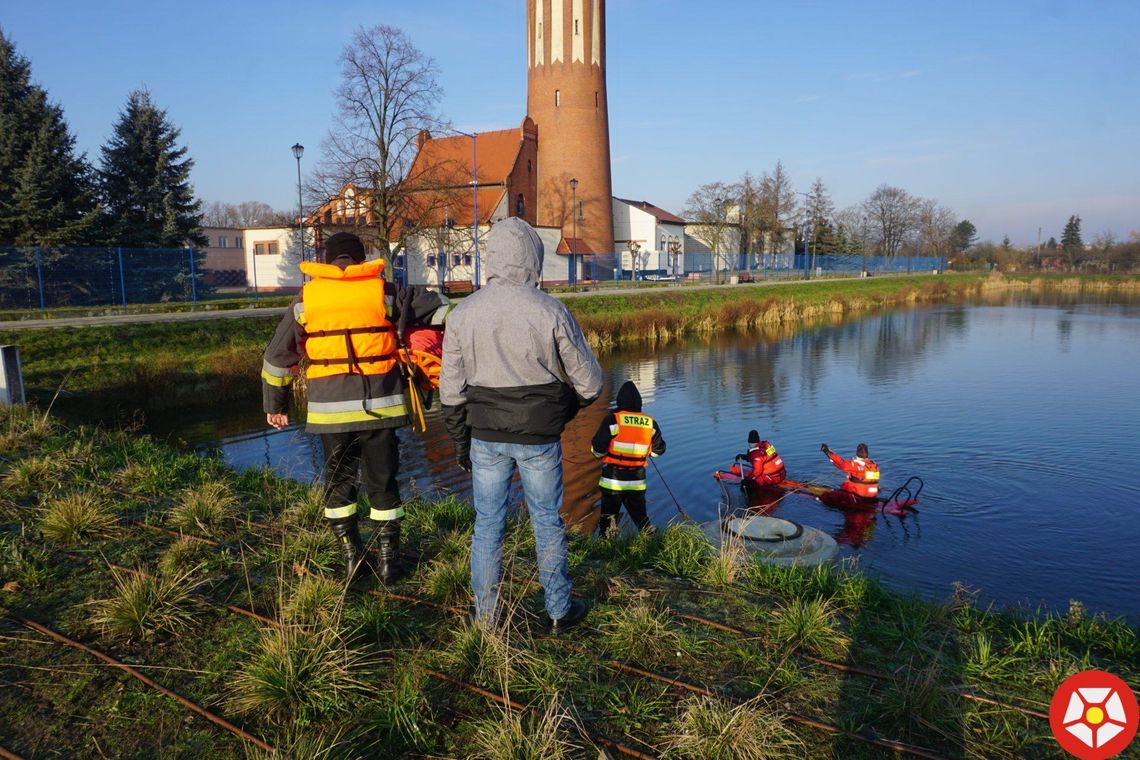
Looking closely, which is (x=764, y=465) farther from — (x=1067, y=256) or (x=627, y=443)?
(x=1067, y=256)

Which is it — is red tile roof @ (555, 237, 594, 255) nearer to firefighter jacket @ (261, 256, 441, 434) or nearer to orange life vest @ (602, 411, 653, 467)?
orange life vest @ (602, 411, 653, 467)

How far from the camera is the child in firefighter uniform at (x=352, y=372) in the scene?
14.7 ft

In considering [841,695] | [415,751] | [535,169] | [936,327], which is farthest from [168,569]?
[535,169]

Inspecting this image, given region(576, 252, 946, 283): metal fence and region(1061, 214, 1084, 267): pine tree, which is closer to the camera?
region(576, 252, 946, 283): metal fence

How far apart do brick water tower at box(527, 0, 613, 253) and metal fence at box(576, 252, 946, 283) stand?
2.24m

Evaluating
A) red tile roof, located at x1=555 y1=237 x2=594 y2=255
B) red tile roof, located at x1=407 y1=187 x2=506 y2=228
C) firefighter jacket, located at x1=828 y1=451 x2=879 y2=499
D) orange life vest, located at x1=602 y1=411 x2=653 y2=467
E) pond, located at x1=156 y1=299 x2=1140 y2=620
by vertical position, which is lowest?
pond, located at x1=156 y1=299 x2=1140 y2=620

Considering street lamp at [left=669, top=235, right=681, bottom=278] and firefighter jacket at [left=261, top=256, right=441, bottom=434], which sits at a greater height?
street lamp at [left=669, top=235, right=681, bottom=278]

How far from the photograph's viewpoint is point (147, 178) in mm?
35531

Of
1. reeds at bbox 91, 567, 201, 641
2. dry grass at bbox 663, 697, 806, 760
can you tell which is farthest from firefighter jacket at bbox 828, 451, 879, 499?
reeds at bbox 91, 567, 201, 641

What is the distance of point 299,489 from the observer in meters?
7.30

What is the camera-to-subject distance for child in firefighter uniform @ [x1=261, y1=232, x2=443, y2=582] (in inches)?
177

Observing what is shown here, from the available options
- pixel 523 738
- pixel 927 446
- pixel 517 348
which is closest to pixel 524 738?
pixel 523 738

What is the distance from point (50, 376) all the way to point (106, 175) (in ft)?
78.6

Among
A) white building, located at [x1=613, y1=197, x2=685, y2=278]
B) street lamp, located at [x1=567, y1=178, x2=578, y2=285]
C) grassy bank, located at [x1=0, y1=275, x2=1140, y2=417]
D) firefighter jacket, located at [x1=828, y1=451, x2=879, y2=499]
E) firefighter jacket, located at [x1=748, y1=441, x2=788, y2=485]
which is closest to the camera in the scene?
firefighter jacket, located at [x1=828, y1=451, x2=879, y2=499]
